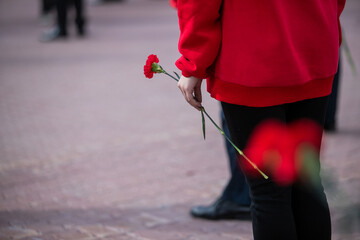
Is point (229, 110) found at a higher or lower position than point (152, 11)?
higher

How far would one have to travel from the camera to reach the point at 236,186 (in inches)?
113

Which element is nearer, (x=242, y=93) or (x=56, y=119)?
(x=242, y=93)

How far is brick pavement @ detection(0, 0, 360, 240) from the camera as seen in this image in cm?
282

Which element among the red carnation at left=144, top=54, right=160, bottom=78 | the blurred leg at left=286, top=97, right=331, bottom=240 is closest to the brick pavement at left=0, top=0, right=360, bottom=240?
the blurred leg at left=286, top=97, right=331, bottom=240

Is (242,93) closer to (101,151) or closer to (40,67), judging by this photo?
(101,151)

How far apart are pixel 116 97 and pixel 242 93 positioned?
14.9ft

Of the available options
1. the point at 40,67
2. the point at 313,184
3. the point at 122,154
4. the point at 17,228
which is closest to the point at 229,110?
the point at 313,184

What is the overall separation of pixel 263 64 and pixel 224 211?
1532mm

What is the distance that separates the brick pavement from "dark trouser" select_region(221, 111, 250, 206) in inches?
5.6

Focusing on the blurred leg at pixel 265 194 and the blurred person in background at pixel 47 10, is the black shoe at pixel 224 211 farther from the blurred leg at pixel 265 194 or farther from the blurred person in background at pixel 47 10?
the blurred person in background at pixel 47 10

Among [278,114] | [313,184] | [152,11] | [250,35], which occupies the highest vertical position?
[250,35]

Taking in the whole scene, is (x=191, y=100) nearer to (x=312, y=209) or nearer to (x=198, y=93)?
(x=198, y=93)

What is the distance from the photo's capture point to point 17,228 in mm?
2820

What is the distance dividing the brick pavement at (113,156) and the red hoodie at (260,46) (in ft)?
1.07
